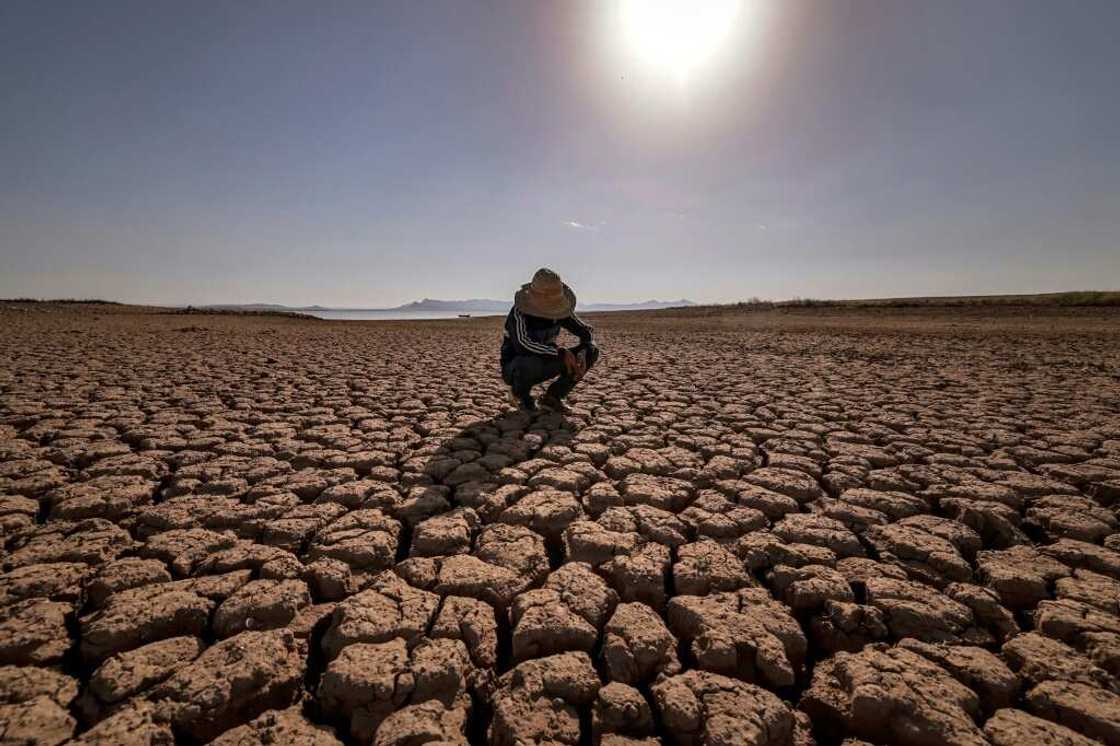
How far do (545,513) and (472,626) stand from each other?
1.90 feet

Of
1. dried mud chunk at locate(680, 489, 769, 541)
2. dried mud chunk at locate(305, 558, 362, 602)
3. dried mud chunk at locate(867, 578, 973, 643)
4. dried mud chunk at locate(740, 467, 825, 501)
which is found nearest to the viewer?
dried mud chunk at locate(867, 578, 973, 643)

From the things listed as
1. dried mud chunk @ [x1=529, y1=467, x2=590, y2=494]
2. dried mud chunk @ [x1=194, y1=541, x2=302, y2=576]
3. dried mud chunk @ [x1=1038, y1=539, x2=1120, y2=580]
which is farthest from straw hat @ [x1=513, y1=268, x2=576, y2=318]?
dried mud chunk @ [x1=1038, y1=539, x2=1120, y2=580]

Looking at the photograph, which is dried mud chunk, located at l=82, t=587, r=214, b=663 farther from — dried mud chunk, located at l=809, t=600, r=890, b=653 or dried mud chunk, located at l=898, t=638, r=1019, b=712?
dried mud chunk, located at l=898, t=638, r=1019, b=712

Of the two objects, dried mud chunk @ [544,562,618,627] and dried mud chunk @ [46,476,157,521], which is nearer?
dried mud chunk @ [544,562,618,627]

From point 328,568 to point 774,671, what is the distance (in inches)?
45.6

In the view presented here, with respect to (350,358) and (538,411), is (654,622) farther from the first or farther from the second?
(350,358)

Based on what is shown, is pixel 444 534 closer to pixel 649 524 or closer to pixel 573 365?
pixel 649 524

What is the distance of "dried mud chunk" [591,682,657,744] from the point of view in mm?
839

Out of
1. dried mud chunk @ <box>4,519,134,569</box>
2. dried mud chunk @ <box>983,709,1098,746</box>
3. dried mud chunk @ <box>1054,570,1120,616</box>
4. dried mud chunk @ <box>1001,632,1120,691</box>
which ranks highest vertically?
dried mud chunk @ <box>4,519,134,569</box>

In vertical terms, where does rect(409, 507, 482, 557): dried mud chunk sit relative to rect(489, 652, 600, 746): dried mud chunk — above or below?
above

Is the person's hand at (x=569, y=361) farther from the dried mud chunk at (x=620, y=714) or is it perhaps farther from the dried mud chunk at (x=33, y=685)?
the dried mud chunk at (x=33, y=685)

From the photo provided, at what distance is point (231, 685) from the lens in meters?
0.89

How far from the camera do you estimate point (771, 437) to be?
254 centimetres

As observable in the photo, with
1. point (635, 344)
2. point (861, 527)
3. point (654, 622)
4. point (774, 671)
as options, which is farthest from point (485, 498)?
point (635, 344)
